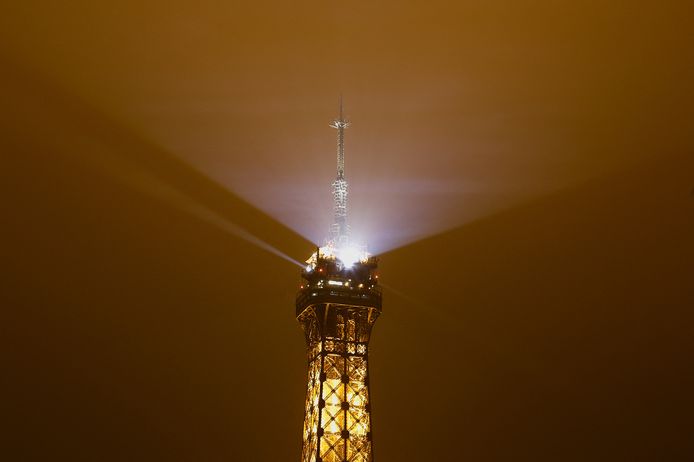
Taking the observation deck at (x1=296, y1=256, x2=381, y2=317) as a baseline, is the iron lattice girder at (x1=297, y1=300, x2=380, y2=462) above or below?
below

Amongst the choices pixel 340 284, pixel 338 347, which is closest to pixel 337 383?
pixel 338 347

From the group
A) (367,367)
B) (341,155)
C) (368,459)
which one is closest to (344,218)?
(341,155)

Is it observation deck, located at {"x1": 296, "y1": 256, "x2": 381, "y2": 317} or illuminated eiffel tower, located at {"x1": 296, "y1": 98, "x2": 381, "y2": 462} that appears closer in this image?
illuminated eiffel tower, located at {"x1": 296, "y1": 98, "x2": 381, "y2": 462}

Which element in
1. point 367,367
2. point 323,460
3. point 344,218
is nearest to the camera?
point 323,460

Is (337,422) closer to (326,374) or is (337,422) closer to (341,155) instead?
(326,374)

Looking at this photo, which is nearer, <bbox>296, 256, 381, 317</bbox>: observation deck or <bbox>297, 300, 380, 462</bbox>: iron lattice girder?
<bbox>297, 300, 380, 462</bbox>: iron lattice girder

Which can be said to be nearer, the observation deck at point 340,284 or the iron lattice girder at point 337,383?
the iron lattice girder at point 337,383

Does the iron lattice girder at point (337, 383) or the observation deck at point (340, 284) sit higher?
the observation deck at point (340, 284)

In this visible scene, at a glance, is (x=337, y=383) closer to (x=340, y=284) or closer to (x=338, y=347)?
(x=338, y=347)
